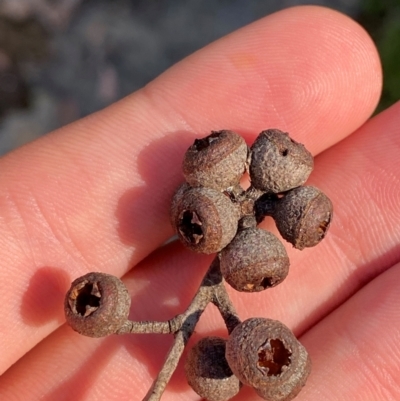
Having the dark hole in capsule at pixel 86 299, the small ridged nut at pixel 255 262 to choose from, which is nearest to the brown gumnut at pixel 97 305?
the dark hole in capsule at pixel 86 299

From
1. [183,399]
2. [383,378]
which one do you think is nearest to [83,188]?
[183,399]

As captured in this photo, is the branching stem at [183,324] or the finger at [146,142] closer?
the branching stem at [183,324]

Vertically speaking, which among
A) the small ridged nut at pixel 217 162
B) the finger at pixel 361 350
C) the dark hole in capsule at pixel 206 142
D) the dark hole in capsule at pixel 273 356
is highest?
the dark hole in capsule at pixel 206 142

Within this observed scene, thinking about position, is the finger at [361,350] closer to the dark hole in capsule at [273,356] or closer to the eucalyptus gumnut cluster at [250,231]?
the eucalyptus gumnut cluster at [250,231]

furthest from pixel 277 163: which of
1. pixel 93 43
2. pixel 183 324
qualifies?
pixel 93 43

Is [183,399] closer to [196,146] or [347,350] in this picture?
[347,350]

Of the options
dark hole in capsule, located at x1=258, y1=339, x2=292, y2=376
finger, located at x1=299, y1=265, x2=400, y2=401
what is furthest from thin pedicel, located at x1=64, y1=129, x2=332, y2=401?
finger, located at x1=299, y1=265, x2=400, y2=401
